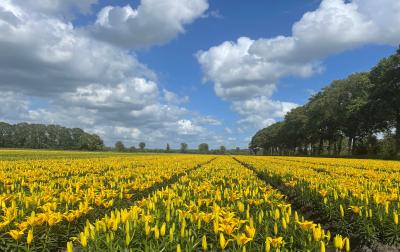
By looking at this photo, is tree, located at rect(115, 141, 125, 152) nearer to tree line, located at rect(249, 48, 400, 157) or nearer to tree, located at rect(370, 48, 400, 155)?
tree line, located at rect(249, 48, 400, 157)

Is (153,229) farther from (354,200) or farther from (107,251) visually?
(354,200)

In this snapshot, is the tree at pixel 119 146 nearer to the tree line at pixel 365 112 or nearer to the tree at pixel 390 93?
the tree line at pixel 365 112

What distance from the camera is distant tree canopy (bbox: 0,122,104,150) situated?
168 m

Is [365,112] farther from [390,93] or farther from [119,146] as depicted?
[119,146]

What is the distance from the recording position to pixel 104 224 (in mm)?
4832

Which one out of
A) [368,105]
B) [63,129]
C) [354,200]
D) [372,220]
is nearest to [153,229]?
[372,220]

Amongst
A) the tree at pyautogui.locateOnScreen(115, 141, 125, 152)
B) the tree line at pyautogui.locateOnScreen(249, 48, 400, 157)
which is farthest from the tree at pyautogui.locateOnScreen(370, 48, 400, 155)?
the tree at pyautogui.locateOnScreen(115, 141, 125, 152)

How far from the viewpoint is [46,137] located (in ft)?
604

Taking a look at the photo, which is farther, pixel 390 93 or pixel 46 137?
pixel 46 137

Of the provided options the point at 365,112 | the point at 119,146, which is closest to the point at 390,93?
the point at 365,112

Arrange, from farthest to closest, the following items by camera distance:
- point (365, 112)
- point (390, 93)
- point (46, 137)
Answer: point (46, 137)
point (365, 112)
point (390, 93)

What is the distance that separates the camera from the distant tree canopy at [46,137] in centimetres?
16750

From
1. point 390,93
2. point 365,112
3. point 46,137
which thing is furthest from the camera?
point 46,137

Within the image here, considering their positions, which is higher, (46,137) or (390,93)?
(390,93)
